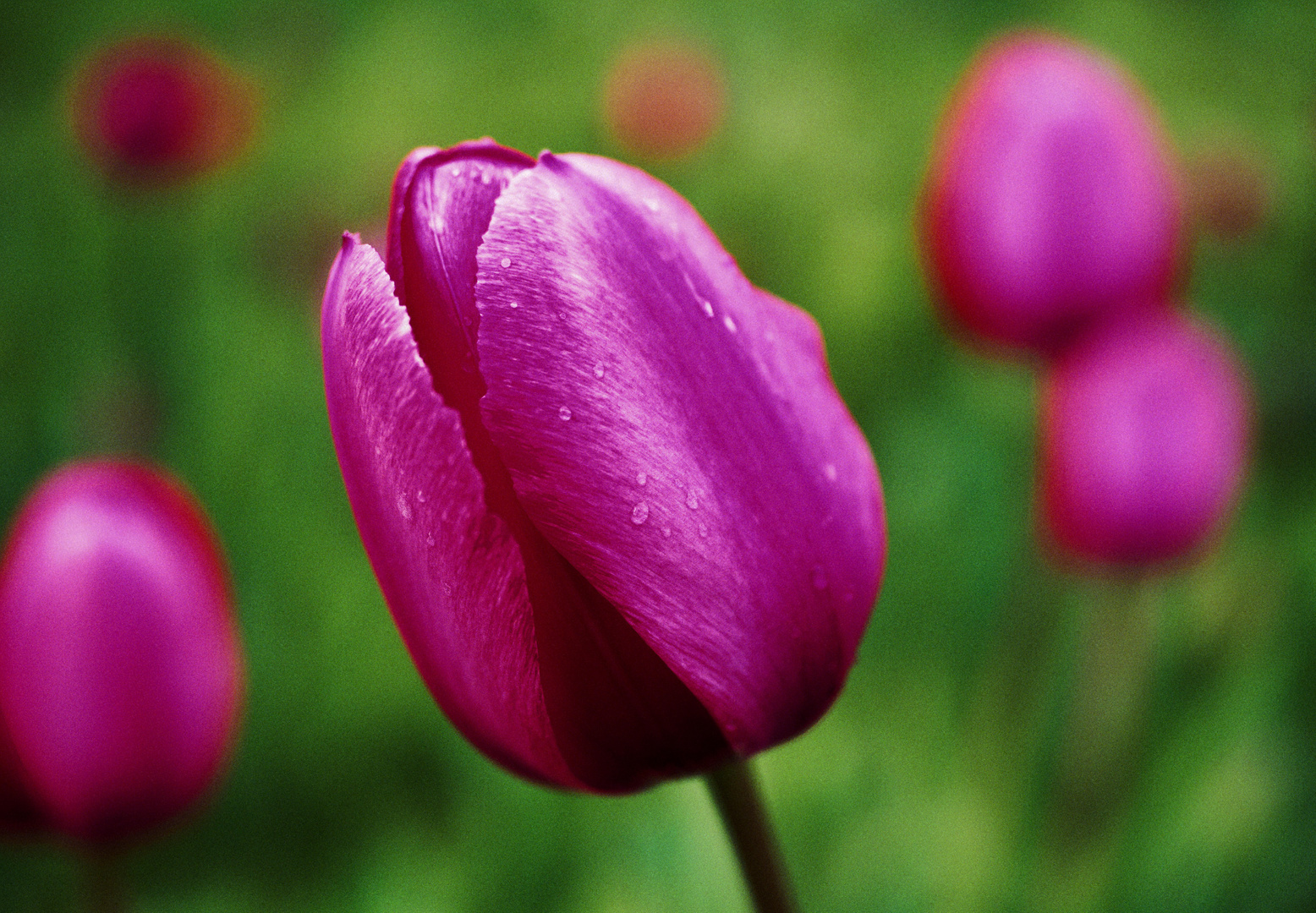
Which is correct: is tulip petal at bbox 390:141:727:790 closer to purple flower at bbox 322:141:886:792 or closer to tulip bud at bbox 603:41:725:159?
purple flower at bbox 322:141:886:792

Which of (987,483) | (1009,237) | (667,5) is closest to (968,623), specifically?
(987,483)

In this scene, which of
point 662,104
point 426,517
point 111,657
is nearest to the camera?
point 426,517

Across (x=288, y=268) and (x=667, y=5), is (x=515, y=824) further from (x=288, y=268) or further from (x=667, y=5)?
(x=667, y=5)

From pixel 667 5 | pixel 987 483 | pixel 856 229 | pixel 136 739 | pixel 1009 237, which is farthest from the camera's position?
pixel 667 5

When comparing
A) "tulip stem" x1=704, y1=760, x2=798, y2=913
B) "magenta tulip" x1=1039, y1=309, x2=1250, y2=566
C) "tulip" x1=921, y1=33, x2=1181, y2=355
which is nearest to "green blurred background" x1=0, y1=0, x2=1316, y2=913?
"magenta tulip" x1=1039, y1=309, x2=1250, y2=566

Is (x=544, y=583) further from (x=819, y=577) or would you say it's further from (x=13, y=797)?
(x=13, y=797)

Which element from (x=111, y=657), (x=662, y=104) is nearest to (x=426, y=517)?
(x=111, y=657)

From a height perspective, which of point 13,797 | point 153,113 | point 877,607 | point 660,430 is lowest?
point 877,607
